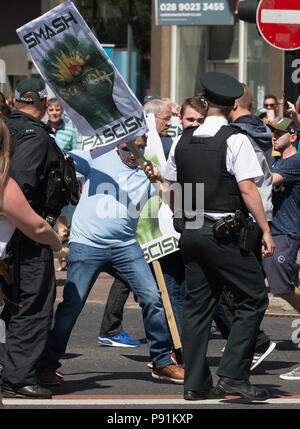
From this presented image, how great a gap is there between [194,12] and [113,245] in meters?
12.0

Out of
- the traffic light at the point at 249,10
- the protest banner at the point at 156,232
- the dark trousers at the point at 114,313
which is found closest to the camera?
the protest banner at the point at 156,232

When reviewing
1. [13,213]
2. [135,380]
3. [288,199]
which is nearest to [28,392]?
[135,380]

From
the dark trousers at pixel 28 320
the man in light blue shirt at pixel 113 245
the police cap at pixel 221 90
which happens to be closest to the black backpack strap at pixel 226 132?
the police cap at pixel 221 90

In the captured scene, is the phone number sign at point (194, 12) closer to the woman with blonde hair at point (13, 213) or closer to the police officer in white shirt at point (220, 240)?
the police officer in white shirt at point (220, 240)

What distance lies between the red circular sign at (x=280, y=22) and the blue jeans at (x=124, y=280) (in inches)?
121

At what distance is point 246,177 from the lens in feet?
22.3

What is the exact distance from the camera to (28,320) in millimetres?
7008

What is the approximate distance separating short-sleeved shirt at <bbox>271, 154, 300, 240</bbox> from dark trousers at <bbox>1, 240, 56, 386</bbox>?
2378 mm

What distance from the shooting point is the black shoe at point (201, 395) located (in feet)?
22.9

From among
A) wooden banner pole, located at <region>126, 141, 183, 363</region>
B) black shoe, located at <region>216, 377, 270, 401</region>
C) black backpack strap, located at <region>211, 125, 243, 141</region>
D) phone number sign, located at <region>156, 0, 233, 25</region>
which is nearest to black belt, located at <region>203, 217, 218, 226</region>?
black backpack strap, located at <region>211, 125, 243, 141</region>

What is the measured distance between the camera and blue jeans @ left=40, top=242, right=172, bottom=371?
7.61 metres

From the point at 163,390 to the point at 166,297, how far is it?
106cm

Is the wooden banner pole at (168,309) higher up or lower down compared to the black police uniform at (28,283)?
lower down
